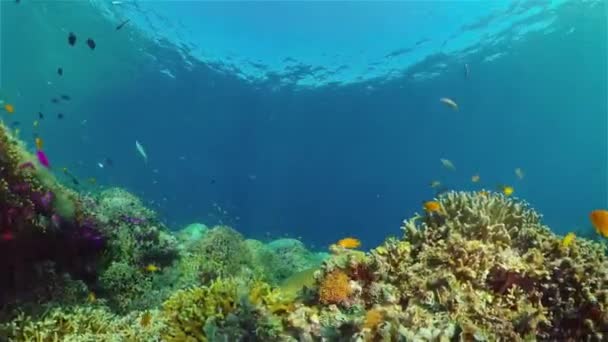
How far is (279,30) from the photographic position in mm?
37062

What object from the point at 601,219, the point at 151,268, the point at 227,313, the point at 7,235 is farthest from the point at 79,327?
the point at 601,219

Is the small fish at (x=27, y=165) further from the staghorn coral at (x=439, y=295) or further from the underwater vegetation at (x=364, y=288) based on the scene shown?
the staghorn coral at (x=439, y=295)

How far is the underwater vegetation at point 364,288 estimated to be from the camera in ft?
13.3

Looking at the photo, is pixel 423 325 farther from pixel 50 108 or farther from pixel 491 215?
pixel 50 108

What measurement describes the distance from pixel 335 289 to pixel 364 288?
360 millimetres

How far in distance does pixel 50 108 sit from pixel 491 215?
96680 mm

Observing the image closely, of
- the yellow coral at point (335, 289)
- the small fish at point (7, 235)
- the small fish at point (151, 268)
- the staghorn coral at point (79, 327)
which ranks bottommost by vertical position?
the staghorn coral at point (79, 327)

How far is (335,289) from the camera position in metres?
4.65

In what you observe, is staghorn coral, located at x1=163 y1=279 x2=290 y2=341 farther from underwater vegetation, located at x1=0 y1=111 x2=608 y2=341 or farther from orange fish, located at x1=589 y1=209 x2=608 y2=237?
orange fish, located at x1=589 y1=209 x2=608 y2=237

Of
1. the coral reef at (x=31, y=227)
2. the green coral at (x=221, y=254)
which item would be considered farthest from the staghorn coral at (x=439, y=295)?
the green coral at (x=221, y=254)

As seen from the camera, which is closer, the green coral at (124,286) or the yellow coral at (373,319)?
the yellow coral at (373,319)

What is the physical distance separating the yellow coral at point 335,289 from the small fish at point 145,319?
6.91 feet

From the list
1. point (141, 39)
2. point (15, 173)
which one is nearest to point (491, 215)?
point (15, 173)

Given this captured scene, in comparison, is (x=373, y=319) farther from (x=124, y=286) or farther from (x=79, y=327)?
(x=124, y=286)
